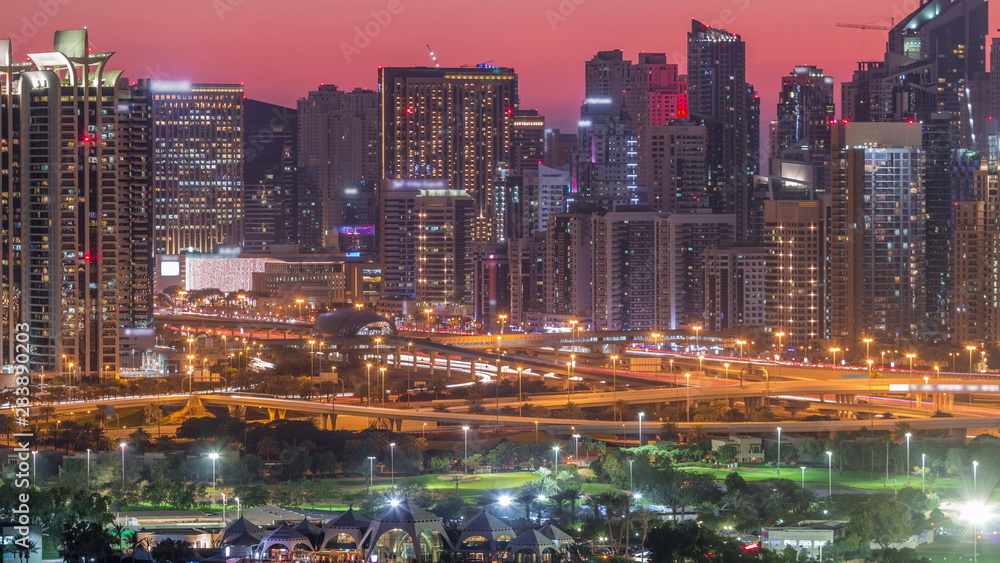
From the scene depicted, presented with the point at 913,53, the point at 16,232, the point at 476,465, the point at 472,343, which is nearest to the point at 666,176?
the point at 913,53

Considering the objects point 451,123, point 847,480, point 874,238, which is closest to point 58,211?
point 847,480

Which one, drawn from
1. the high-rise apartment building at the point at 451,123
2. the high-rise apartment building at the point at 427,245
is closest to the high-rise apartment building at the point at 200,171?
the high-rise apartment building at the point at 451,123

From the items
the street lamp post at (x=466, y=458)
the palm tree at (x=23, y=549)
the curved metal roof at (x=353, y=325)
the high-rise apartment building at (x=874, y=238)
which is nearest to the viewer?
the palm tree at (x=23, y=549)

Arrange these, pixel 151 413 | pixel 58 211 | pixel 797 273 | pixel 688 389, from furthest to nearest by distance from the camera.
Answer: pixel 797 273 → pixel 58 211 → pixel 688 389 → pixel 151 413

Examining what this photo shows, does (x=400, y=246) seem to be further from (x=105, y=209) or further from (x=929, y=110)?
(x=105, y=209)

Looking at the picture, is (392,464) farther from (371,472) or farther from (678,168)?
(678,168)

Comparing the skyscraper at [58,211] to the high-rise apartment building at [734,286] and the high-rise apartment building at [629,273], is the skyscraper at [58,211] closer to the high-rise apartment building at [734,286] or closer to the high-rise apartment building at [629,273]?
the high-rise apartment building at [734,286]
